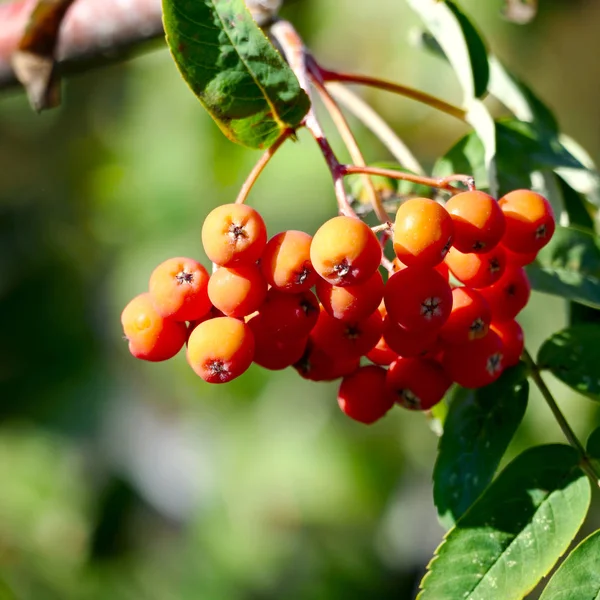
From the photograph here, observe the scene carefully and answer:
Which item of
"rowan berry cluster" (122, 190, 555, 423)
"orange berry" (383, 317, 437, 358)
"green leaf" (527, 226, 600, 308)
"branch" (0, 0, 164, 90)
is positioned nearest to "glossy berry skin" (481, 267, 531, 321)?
"rowan berry cluster" (122, 190, 555, 423)

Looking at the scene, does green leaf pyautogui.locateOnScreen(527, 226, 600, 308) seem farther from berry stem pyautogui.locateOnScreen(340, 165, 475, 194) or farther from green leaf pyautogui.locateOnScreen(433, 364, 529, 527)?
berry stem pyautogui.locateOnScreen(340, 165, 475, 194)

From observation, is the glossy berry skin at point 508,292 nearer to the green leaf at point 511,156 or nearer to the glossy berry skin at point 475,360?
the glossy berry skin at point 475,360

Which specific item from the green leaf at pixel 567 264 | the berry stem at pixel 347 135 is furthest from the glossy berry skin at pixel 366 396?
the green leaf at pixel 567 264

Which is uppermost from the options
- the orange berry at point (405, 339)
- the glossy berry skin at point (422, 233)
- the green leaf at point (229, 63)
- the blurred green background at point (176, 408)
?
the green leaf at point (229, 63)

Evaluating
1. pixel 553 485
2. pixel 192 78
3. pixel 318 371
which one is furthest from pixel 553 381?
pixel 192 78

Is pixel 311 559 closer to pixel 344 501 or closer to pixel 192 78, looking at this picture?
pixel 344 501

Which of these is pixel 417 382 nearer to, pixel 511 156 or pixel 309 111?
pixel 309 111
